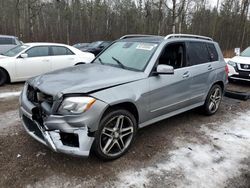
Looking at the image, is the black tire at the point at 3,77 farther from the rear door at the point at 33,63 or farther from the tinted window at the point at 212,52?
the tinted window at the point at 212,52

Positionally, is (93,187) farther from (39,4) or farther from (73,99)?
(39,4)

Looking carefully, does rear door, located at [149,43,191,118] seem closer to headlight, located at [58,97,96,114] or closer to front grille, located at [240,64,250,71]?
headlight, located at [58,97,96,114]

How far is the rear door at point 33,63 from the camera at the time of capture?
24.2ft

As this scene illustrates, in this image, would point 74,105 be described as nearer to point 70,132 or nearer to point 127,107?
point 70,132

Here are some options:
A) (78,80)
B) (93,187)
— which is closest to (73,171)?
(93,187)

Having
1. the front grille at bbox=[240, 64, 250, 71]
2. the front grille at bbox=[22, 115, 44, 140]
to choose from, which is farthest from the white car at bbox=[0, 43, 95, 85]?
the front grille at bbox=[240, 64, 250, 71]

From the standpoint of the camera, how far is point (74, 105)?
263cm

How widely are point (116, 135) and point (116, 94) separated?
600mm

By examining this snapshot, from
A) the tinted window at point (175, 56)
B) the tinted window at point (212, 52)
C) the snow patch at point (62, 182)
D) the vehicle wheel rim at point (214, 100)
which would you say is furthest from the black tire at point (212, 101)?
the snow patch at point (62, 182)

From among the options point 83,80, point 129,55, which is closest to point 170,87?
point 129,55

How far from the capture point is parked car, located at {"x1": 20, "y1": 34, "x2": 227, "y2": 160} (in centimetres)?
266

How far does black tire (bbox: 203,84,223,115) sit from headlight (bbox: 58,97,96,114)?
3.08 m

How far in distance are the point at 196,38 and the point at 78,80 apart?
286 cm

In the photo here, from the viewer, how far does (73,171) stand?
2.88 metres
